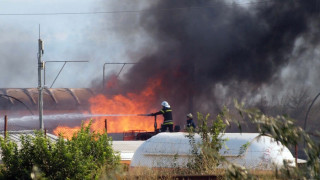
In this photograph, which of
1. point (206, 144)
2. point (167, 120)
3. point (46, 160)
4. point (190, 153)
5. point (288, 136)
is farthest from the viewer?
point (167, 120)

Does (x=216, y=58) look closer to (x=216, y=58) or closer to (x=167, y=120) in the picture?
(x=216, y=58)

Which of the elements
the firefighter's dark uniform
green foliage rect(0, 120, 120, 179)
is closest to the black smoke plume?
the firefighter's dark uniform

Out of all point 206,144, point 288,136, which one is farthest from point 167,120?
point 288,136

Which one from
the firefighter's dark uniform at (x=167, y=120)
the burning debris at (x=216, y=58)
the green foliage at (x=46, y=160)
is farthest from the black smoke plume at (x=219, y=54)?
the green foliage at (x=46, y=160)

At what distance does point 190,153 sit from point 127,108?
76.5ft

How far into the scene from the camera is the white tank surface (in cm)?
1291

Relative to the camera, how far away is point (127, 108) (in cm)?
3631

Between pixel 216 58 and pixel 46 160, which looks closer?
pixel 46 160

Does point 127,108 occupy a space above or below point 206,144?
above

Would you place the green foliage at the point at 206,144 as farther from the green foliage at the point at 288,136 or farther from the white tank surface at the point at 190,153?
the green foliage at the point at 288,136

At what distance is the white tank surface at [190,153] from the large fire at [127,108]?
20.7 m

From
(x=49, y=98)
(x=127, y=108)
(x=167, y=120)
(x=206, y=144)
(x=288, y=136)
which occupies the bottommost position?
(x=288, y=136)

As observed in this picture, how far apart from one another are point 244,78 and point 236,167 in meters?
32.6

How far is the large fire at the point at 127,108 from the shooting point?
35562 millimetres
